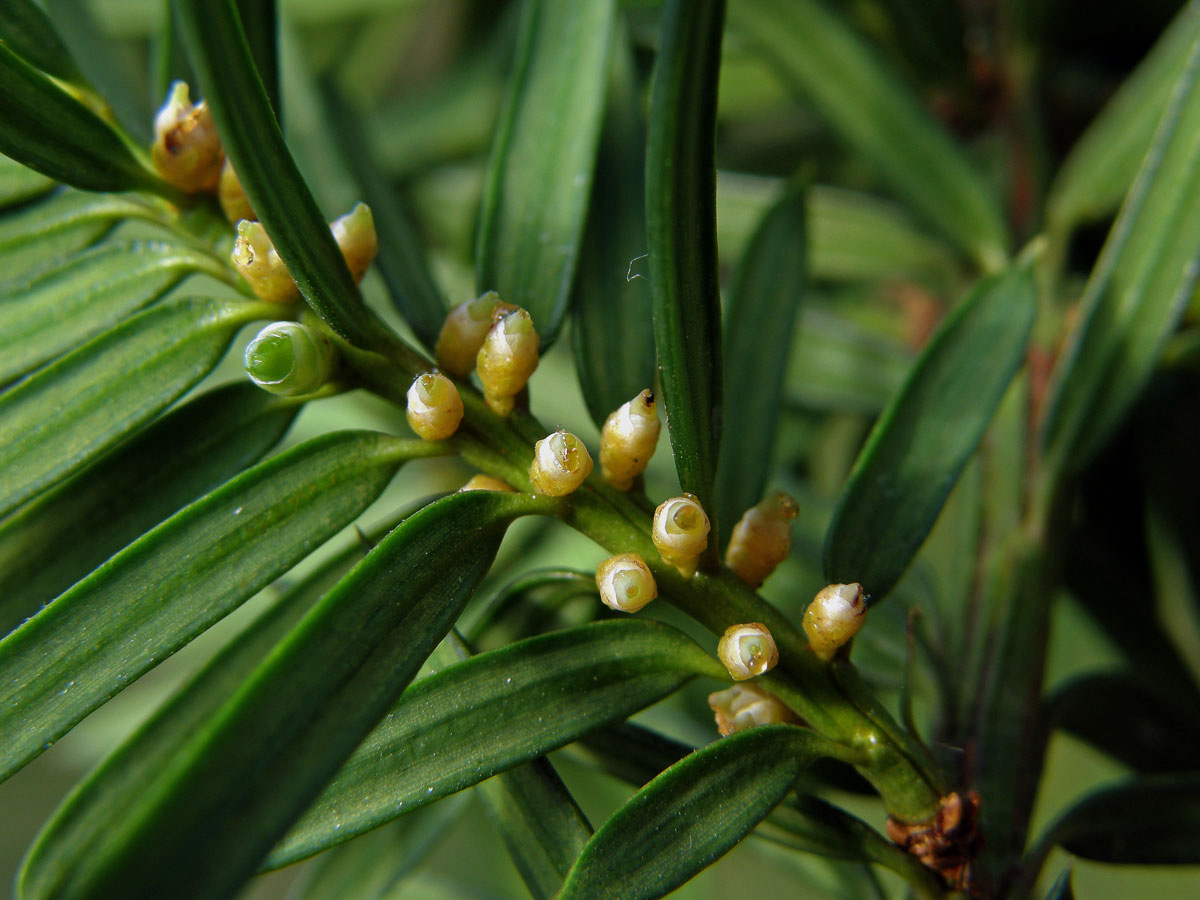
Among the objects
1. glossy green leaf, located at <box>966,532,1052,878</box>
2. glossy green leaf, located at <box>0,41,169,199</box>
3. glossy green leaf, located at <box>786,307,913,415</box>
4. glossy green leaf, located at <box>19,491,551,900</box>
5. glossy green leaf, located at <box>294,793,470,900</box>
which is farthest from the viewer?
glossy green leaf, located at <box>786,307,913,415</box>

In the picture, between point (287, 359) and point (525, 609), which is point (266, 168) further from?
point (525, 609)

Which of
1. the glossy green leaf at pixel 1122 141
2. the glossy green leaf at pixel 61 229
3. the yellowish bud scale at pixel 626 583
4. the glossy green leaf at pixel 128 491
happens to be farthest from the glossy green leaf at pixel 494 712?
the glossy green leaf at pixel 1122 141

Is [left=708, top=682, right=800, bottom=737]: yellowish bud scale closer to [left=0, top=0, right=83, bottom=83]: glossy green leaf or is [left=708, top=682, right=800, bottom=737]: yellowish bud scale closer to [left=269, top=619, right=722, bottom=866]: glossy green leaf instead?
[left=269, top=619, right=722, bottom=866]: glossy green leaf

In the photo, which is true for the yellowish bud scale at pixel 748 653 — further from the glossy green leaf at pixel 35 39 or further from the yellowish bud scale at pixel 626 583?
the glossy green leaf at pixel 35 39

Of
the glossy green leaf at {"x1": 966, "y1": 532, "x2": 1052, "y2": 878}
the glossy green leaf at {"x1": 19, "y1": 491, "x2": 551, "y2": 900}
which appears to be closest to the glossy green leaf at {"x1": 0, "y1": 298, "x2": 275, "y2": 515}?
the glossy green leaf at {"x1": 19, "y1": 491, "x2": 551, "y2": 900}

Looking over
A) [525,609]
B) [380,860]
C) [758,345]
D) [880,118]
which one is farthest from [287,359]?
[880,118]

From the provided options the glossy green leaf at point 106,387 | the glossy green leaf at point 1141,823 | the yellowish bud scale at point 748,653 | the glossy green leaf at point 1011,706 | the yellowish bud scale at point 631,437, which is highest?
the glossy green leaf at point 106,387
